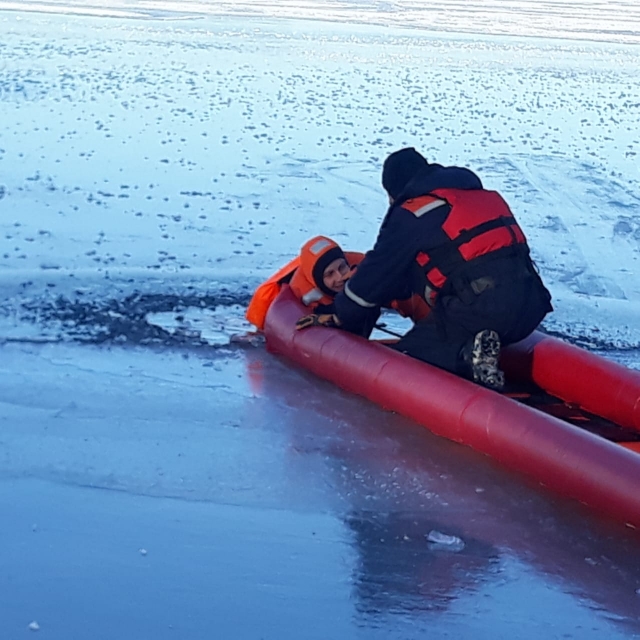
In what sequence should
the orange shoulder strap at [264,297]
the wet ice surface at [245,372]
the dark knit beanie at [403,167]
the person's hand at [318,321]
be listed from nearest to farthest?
the wet ice surface at [245,372], the dark knit beanie at [403,167], the person's hand at [318,321], the orange shoulder strap at [264,297]

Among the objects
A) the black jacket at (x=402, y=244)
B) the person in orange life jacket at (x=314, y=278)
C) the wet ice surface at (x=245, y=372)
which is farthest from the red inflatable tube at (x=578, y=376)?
the person in orange life jacket at (x=314, y=278)

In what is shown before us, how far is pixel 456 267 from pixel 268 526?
1321 millimetres

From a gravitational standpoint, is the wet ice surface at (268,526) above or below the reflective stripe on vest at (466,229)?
below

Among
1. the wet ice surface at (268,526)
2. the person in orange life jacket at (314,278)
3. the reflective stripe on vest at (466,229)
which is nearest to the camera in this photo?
the wet ice surface at (268,526)

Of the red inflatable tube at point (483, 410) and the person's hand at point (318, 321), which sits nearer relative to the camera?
the red inflatable tube at point (483, 410)

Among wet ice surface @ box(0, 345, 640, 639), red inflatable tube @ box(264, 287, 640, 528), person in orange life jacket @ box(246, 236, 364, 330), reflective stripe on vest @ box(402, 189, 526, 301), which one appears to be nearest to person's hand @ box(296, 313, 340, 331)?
red inflatable tube @ box(264, 287, 640, 528)

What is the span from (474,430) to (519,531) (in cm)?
49

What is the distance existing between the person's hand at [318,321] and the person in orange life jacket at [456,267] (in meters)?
0.25

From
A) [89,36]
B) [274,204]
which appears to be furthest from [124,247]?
[89,36]

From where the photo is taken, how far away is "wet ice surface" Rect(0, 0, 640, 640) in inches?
112

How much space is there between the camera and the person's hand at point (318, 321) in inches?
176

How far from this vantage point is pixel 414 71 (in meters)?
12.0

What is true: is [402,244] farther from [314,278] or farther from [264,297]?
[264,297]

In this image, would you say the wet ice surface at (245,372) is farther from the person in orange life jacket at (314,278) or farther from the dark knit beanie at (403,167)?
the dark knit beanie at (403,167)
